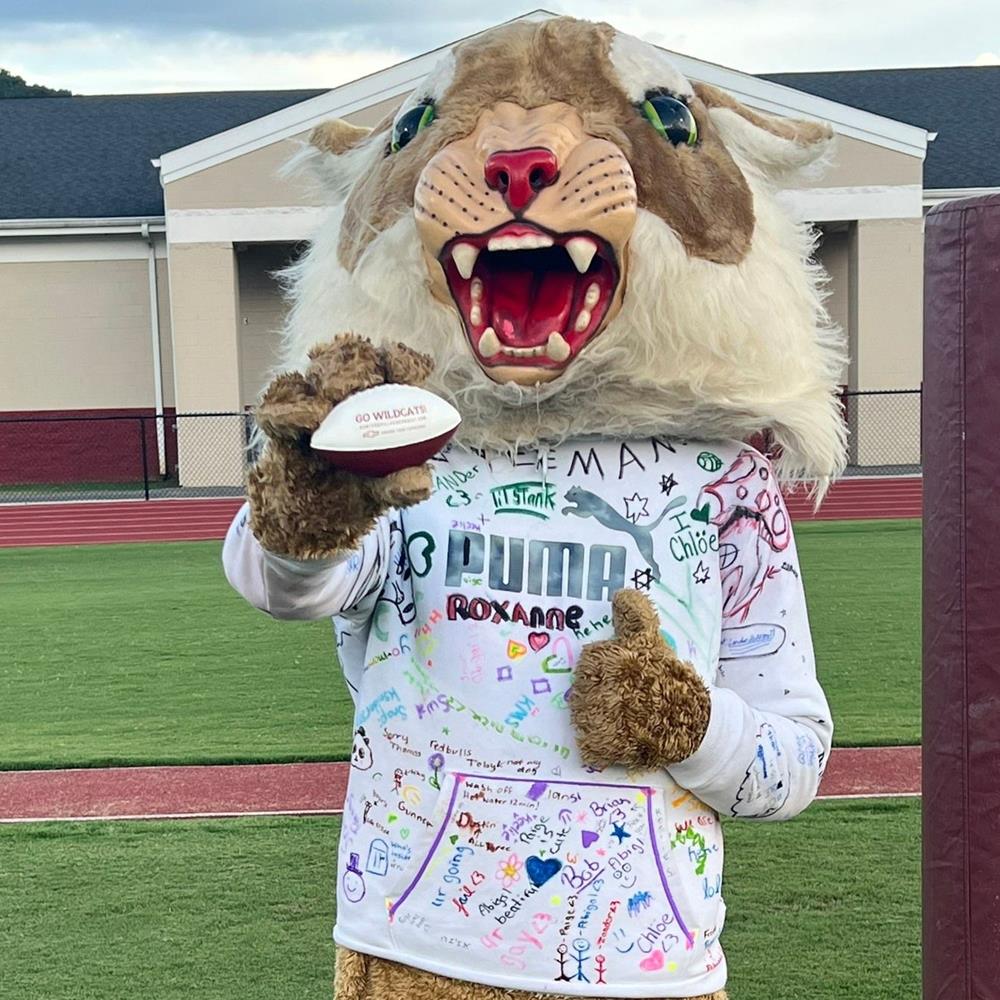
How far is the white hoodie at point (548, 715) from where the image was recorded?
1729mm

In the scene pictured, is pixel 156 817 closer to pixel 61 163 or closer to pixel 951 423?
pixel 951 423

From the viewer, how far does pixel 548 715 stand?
5.74 ft

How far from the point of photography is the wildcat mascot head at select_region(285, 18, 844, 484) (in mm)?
1820

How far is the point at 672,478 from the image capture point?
1.85 m

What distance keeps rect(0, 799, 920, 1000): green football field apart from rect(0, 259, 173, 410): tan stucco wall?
16.8 m

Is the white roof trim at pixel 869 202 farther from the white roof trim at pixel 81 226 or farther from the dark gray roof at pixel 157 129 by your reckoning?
the white roof trim at pixel 81 226

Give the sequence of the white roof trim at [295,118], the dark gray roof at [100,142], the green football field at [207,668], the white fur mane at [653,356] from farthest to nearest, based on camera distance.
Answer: the dark gray roof at [100,142] → the white roof trim at [295,118] → the green football field at [207,668] → the white fur mane at [653,356]

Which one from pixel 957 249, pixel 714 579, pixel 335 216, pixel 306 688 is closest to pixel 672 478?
pixel 714 579

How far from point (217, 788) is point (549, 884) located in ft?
12.5

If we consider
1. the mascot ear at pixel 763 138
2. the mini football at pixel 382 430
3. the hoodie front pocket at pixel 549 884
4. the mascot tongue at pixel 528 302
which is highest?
the mascot ear at pixel 763 138

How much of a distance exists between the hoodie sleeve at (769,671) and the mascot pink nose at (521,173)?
535mm

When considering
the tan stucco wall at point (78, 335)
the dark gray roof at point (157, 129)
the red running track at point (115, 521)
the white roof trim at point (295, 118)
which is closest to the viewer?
the red running track at point (115, 521)

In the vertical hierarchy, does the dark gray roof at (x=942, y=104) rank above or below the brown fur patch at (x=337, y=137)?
above

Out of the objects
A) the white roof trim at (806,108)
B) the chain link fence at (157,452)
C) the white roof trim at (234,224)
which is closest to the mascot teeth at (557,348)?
the chain link fence at (157,452)
